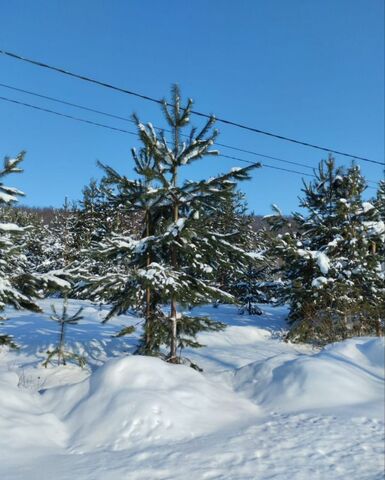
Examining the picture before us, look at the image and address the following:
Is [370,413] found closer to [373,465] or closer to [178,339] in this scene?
[373,465]

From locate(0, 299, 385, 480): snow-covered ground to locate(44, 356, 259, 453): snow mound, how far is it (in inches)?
0.6

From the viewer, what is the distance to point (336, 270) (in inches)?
533

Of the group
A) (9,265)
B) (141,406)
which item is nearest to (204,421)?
(141,406)

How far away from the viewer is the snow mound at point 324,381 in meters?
5.94

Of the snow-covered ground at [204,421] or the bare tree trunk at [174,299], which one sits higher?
the bare tree trunk at [174,299]

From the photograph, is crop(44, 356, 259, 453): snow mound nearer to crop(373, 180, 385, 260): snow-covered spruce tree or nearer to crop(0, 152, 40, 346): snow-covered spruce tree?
crop(0, 152, 40, 346): snow-covered spruce tree

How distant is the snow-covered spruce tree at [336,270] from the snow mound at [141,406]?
23.5 ft

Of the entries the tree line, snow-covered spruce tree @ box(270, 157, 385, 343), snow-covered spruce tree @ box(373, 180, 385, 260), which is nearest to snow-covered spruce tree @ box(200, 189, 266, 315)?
the tree line

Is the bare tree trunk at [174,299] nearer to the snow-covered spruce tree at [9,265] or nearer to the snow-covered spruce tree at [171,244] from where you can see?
the snow-covered spruce tree at [171,244]

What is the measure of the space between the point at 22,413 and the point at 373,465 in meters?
4.64

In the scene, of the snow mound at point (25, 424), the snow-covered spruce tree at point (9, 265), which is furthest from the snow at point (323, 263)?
the snow mound at point (25, 424)

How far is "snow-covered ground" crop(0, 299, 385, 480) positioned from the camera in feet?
14.1

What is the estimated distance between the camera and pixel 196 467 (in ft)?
14.1

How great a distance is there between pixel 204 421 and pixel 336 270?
30.1ft
